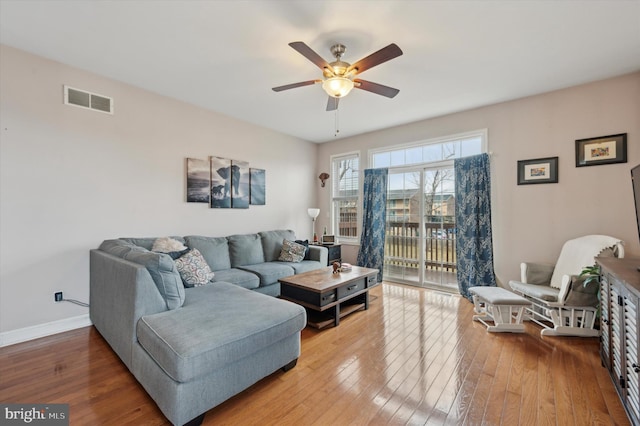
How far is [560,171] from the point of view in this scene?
3295 millimetres

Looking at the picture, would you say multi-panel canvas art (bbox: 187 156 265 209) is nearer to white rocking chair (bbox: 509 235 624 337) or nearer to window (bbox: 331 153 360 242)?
window (bbox: 331 153 360 242)

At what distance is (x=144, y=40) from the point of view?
2.38 metres

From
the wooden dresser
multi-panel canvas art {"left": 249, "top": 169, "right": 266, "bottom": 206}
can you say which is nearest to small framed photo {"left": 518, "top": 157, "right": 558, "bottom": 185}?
the wooden dresser

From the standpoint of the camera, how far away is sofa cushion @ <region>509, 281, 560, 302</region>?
271 cm

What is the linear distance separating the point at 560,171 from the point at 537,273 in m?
1.30

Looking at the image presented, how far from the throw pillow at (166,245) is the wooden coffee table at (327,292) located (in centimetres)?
131

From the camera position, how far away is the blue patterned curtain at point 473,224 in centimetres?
376

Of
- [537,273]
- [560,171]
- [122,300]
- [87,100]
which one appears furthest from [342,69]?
[537,273]

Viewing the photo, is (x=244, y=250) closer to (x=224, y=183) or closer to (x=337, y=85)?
(x=224, y=183)

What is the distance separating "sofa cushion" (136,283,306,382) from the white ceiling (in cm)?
227

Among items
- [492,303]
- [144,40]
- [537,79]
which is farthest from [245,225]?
[537,79]

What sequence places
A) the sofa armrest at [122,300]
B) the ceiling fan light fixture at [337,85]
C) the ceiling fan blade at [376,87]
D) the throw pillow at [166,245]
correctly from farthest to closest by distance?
1. the throw pillow at [166,245]
2. the ceiling fan blade at [376,87]
3. the ceiling fan light fixture at [337,85]
4. the sofa armrest at [122,300]

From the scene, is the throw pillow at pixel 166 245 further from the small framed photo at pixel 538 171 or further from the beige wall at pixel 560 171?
the small framed photo at pixel 538 171

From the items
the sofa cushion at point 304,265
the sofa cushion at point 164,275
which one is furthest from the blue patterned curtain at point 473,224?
the sofa cushion at point 164,275
